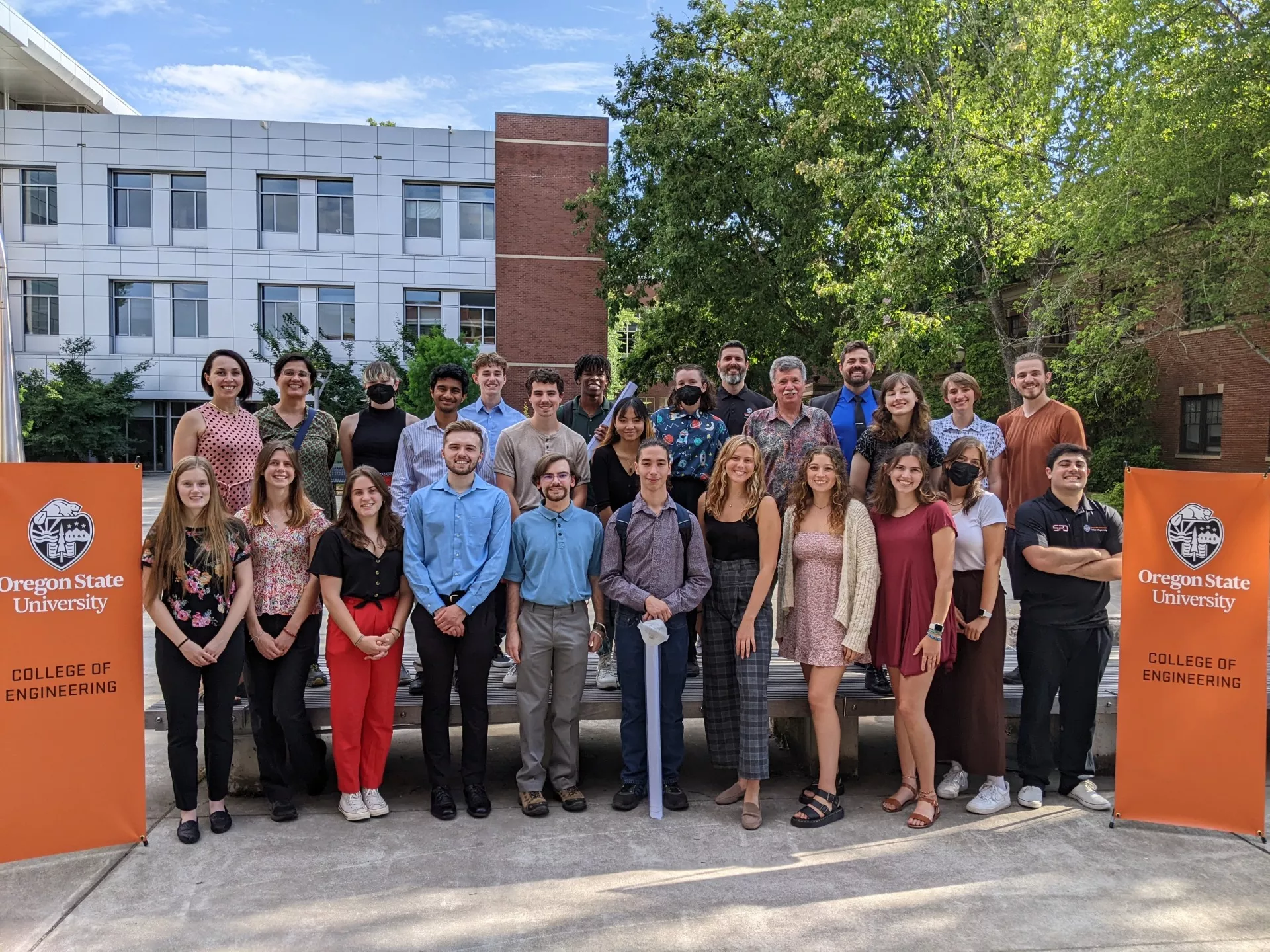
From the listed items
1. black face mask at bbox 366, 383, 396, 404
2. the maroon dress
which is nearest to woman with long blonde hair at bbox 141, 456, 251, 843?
black face mask at bbox 366, 383, 396, 404

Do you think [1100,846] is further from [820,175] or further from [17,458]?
[820,175]

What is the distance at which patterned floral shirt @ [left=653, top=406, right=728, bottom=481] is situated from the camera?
19.0 ft

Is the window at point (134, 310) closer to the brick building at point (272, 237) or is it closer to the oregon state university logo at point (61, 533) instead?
the brick building at point (272, 237)

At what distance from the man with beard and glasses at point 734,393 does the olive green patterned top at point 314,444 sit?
102 inches

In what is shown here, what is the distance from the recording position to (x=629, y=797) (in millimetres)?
5109

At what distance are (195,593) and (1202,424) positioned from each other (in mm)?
26018

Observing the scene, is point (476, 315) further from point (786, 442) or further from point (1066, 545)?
point (1066, 545)

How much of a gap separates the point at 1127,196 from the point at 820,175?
6877 mm

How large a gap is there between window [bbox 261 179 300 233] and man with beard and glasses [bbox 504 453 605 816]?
3779cm

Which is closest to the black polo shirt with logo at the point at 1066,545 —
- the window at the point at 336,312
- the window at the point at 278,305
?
the window at the point at 336,312

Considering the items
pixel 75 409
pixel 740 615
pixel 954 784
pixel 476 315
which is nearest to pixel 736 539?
pixel 740 615

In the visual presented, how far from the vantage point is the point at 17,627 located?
14.1 feet

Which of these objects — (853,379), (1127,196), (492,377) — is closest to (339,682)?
(492,377)

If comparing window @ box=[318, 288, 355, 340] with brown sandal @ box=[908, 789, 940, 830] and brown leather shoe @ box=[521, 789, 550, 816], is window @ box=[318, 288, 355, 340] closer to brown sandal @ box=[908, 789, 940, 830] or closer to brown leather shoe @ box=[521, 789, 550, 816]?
brown leather shoe @ box=[521, 789, 550, 816]
